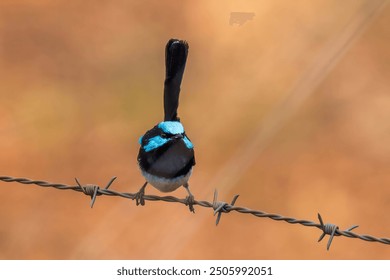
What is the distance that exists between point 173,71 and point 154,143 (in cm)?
79

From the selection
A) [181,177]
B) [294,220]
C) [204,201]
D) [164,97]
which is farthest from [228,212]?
[164,97]

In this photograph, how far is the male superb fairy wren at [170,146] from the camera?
5656 mm

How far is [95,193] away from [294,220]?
1817mm

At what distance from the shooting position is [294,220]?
4574 mm

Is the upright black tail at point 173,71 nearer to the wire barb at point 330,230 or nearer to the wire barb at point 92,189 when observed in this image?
the wire barb at point 92,189

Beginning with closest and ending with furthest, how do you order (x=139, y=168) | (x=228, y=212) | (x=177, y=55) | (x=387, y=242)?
(x=387, y=242), (x=228, y=212), (x=177, y=55), (x=139, y=168)

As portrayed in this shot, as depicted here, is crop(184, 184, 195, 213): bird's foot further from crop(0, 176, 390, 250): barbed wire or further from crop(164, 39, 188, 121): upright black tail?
crop(164, 39, 188, 121): upright black tail

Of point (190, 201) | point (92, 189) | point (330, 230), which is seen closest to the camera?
point (330, 230)

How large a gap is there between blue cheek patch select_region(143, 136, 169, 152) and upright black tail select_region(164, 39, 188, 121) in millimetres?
262

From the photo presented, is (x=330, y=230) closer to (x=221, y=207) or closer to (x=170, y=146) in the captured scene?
(x=221, y=207)

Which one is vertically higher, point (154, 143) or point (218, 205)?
point (154, 143)

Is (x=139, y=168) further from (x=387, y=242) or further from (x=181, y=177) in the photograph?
(x=387, y=242)

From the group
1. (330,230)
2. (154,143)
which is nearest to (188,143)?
(154,143)

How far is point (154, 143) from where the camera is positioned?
5.91 m
